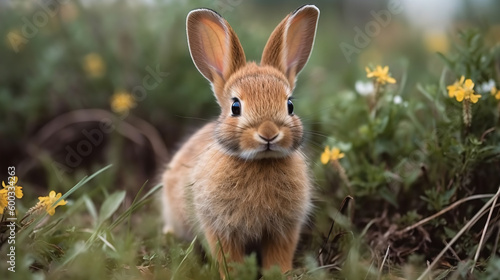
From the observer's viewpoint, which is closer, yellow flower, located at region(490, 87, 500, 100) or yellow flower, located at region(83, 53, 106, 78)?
yellow flower, located at region(490, 87, 500, 100)

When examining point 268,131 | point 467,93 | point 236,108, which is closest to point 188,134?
point 236,108

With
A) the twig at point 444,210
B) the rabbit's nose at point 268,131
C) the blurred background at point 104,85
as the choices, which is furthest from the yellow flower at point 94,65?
the twig at point 444,210

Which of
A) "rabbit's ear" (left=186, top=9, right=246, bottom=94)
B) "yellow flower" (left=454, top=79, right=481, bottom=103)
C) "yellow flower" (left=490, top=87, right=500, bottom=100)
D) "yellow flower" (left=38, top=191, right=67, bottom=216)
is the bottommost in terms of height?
"yellow flower" (left=38, top=191, right=67, bottom=216)

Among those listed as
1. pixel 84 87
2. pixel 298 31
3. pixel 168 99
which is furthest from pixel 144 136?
pixel 298 31

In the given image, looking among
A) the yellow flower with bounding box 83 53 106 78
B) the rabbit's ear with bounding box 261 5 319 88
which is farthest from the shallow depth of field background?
the rabbit's ear with bounding box 261 5 319 88

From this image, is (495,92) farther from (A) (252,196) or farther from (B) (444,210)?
(A) (252,196)

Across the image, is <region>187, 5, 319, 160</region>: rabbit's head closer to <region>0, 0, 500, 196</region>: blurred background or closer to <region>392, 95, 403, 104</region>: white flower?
<region>392, 95, 403, 104</region>: white flower
